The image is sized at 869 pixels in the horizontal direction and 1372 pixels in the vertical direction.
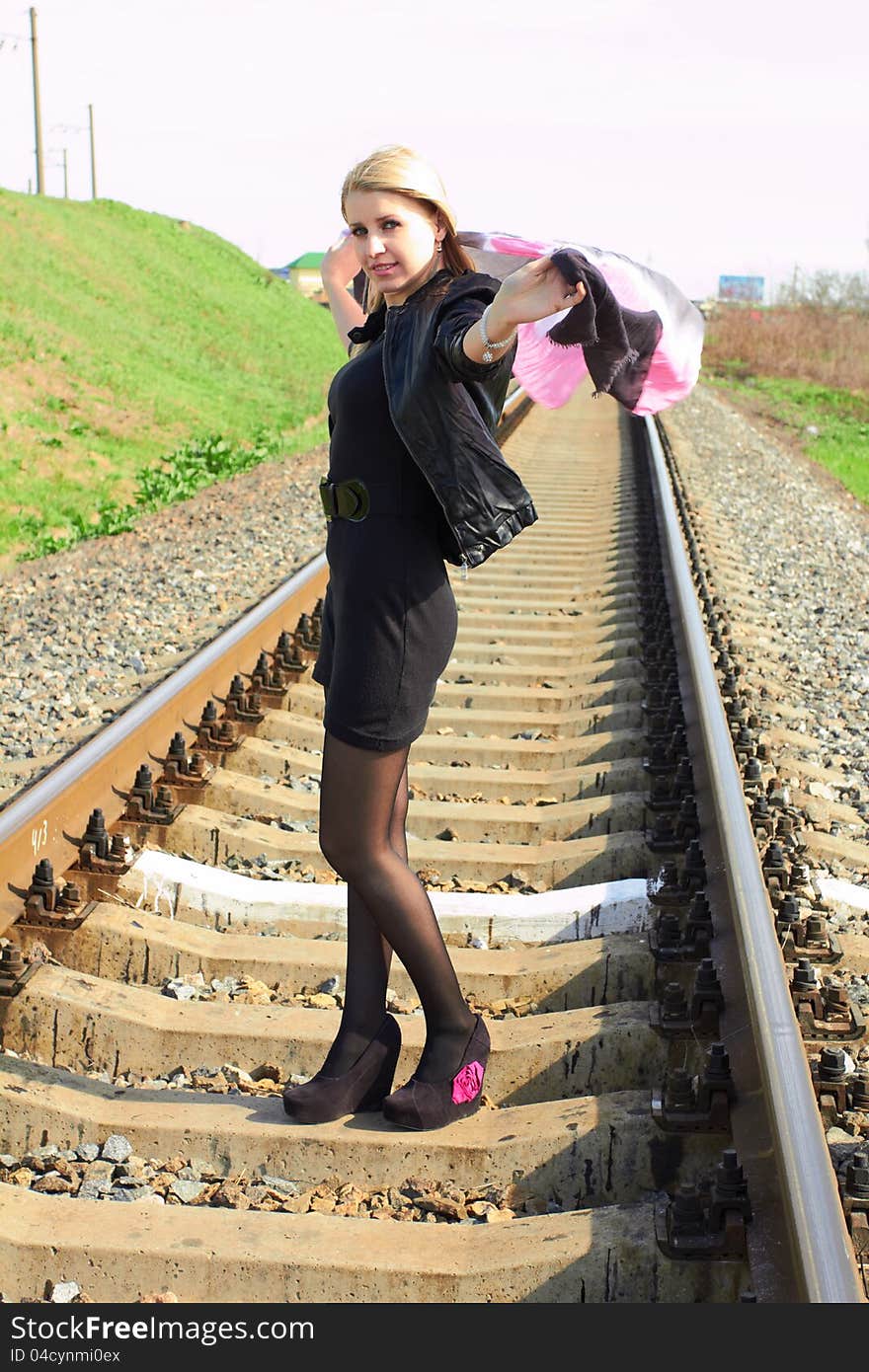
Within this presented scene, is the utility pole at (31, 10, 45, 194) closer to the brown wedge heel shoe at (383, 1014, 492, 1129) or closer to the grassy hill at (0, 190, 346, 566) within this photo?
the grassy hill at (0, 190, 346, 566)

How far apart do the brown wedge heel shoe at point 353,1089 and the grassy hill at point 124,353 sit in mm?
9433

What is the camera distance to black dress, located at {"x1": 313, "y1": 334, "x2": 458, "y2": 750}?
9.45ft

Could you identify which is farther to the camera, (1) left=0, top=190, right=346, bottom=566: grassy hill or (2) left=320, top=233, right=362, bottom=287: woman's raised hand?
(1) left=0, top=190, right=346, bottom=566: grassy hill

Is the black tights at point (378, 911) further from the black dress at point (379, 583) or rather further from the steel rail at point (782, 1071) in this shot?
the steel rail at point (782, 1071)

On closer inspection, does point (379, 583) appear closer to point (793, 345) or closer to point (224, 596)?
point (224, 596)

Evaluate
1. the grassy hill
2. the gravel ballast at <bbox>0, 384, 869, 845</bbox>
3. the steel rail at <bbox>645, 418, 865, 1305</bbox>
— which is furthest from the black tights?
the grassy hill

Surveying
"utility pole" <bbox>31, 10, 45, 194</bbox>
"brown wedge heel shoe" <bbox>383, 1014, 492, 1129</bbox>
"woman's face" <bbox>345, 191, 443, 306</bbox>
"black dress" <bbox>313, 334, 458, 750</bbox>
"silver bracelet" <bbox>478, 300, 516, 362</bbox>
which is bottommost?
"brown wedge heel shoe" <bbox>383, 1014, 492, 1129</bbox>

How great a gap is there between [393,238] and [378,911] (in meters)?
1.25

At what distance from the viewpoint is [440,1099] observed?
3.13 metres

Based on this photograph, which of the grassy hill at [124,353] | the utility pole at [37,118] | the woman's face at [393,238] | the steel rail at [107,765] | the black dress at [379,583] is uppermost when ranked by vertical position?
the utility pole at [37,118]

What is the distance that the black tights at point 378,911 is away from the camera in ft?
10.0

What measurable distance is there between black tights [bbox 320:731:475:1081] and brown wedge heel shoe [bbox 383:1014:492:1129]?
0.07ft

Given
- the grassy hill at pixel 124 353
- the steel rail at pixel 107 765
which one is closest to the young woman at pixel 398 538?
the steel rail at pixel 107 765

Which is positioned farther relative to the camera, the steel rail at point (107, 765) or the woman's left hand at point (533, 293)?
the steel rail at point (107, 765)
